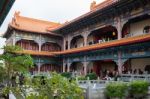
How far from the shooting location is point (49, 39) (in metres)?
35.0

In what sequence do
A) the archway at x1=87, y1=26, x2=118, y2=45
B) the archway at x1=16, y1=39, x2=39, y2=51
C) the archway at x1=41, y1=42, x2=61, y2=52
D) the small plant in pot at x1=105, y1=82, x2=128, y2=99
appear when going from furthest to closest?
the archway at x1=41, y1=42, x2=61, y2=52 → the archway at x1=16, y1=39, x2=39, y2=51 → the archway at x1=87, y1=26, x2=118, y2=45 → the small plant in pot at x1=105, y1=82, x2=128, y2=99

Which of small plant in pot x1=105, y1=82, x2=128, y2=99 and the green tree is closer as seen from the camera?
the green tree

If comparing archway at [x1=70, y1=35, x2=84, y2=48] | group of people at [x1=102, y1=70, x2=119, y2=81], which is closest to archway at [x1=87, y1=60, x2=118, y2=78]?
group of people at [x1=102, y1=70, x2=119, y2=81]

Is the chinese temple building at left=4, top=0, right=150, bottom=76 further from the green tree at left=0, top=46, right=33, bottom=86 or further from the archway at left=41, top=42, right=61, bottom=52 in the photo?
the green tree at left=0, top=46, right=33, bottom=86

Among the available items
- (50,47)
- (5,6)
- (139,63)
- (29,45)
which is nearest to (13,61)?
(5,6)

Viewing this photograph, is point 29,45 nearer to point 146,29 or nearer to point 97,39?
point 97,39

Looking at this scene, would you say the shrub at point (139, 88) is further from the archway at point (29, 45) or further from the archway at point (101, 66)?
the archway at point (29, 45)

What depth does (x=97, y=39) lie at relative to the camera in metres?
28.3

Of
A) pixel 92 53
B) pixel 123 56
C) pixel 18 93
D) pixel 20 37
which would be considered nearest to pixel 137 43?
pixel 123 56

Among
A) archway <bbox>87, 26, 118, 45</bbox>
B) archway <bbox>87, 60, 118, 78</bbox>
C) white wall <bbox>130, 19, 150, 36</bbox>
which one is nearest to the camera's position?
white wall <bbox>130, 19, 150, 36</bbox>

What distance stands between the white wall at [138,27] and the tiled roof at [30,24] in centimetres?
1371

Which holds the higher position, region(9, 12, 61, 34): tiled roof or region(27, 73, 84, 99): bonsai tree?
region(9, 12, 61, 34): tiled roof

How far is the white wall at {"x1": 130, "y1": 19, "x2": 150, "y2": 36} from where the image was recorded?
72.2 ft

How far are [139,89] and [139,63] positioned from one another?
786cm
